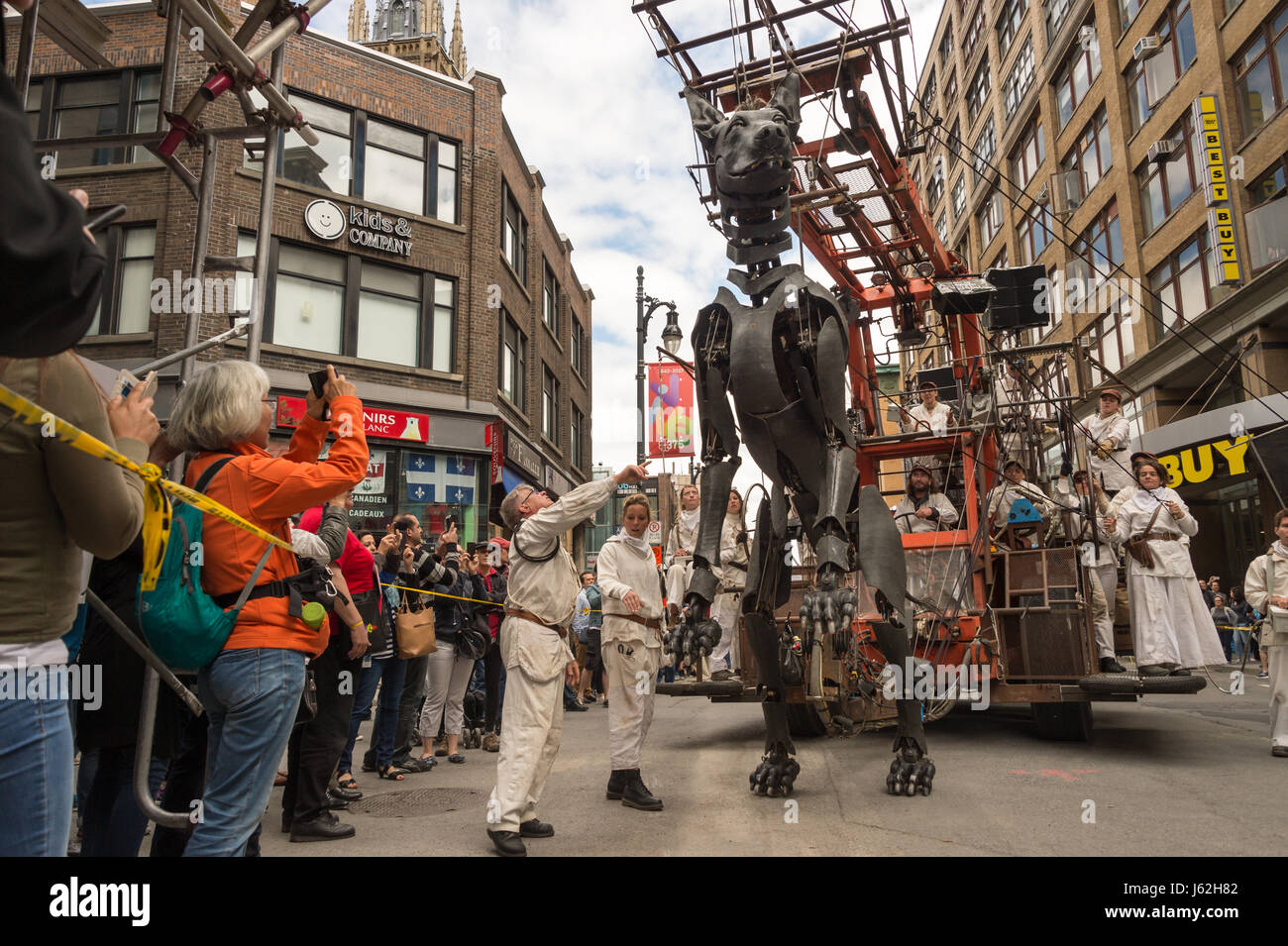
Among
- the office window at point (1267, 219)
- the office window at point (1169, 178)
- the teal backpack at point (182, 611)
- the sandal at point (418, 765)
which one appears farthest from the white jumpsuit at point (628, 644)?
the office window at point (1169, 178)

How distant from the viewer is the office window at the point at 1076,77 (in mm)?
25484

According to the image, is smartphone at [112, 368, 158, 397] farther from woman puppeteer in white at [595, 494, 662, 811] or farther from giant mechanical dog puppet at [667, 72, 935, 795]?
woman puppeteer in white at [595, 494, 662, 811]

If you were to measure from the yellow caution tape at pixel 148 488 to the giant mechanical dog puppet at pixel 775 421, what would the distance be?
275 centimetres

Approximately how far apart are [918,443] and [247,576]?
6.66 meters

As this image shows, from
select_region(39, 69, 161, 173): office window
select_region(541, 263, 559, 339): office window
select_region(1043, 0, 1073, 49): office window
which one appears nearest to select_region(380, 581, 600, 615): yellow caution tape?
select_region(39, 69, 161, 173): office window

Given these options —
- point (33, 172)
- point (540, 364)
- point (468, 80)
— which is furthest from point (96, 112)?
point (33, 172)

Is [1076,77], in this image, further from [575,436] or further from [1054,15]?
[575,436]

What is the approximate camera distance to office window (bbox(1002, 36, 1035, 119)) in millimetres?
30678

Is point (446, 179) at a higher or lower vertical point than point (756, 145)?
higher

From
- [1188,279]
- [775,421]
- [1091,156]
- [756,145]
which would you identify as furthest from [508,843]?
[1091,156]

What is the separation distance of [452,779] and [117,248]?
15611 millimetres

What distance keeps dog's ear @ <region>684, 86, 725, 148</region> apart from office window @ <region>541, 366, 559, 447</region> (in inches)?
816

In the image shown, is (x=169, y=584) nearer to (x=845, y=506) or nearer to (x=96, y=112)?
(x=845, y=506)

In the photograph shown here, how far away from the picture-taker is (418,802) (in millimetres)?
5574
